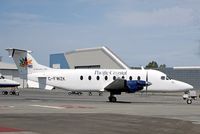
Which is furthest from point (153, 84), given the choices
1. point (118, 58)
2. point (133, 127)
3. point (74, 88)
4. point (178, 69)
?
point (118, 58)

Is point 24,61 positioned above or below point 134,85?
above

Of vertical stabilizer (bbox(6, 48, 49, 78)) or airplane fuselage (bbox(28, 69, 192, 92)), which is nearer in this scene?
airplane fuselage (bbox(28, 69, 192, 92))

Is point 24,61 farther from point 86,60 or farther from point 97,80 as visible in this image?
point 86,60

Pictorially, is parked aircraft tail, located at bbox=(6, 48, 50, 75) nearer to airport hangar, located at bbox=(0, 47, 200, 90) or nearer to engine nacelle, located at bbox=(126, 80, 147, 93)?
engine nacelle, located at bbox=(126, 80, 147, 93)

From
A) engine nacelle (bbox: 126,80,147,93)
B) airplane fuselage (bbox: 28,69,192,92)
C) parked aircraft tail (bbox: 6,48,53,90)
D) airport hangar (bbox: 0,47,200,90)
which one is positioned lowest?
engine nacelle (bbox: 126,80,147,93)

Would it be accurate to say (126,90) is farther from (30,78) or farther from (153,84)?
(30,78)

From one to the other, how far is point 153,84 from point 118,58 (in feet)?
270

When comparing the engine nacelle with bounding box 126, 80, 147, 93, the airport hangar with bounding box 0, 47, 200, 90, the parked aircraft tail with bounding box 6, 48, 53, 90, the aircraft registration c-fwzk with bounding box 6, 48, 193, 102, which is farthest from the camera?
the airport hangar with bounding box 0, 47, 200, 90

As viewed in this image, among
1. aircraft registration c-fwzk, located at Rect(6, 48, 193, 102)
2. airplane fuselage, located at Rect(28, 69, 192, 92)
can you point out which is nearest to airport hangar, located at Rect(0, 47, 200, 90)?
aircraft registration c-fwzk, located at Rect(6, 48, 193, 102)

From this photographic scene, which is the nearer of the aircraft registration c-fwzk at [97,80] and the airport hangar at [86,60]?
the aircraft registration c-fwzk at [97,80]

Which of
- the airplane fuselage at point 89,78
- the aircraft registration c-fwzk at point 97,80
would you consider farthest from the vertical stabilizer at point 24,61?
the airplane fuselage at point 89,78

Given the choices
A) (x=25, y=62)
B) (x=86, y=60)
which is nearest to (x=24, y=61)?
(x=25, y=62)

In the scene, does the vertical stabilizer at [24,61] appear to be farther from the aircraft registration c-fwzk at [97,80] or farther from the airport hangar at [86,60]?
the airport hangar at [86,60]

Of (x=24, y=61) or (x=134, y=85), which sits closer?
(x=134, y=85)
